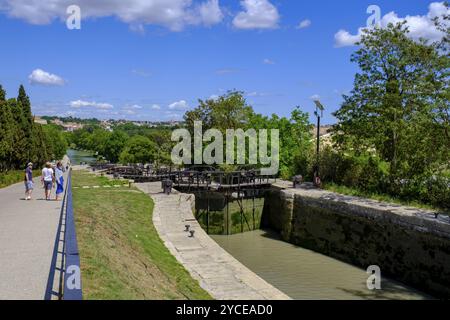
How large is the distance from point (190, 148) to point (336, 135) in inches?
661

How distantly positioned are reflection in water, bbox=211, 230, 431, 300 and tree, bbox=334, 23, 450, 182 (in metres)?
6.45

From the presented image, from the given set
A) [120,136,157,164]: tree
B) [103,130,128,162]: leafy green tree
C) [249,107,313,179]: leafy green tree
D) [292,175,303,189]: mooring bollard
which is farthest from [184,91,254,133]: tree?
[103,130,128,162]: leafy green tree

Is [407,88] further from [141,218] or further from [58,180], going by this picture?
[58,180]

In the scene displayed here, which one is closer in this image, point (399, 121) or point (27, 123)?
point (399, 121)

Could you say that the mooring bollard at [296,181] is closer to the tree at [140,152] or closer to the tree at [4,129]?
the tree at [4,129]

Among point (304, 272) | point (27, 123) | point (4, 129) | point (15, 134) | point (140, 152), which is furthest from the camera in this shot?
point (140, 152)

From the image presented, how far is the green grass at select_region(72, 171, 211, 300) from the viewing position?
700 centimetres

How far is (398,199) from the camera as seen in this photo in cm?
2016

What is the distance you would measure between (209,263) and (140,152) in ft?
219

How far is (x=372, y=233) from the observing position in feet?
59.3

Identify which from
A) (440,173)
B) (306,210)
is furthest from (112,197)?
(440,173)

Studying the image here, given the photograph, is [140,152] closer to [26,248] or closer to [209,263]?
[209,263]

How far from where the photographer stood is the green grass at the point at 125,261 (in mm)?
6996

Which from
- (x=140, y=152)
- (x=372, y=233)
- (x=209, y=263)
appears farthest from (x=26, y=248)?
(x=140, y=152)
